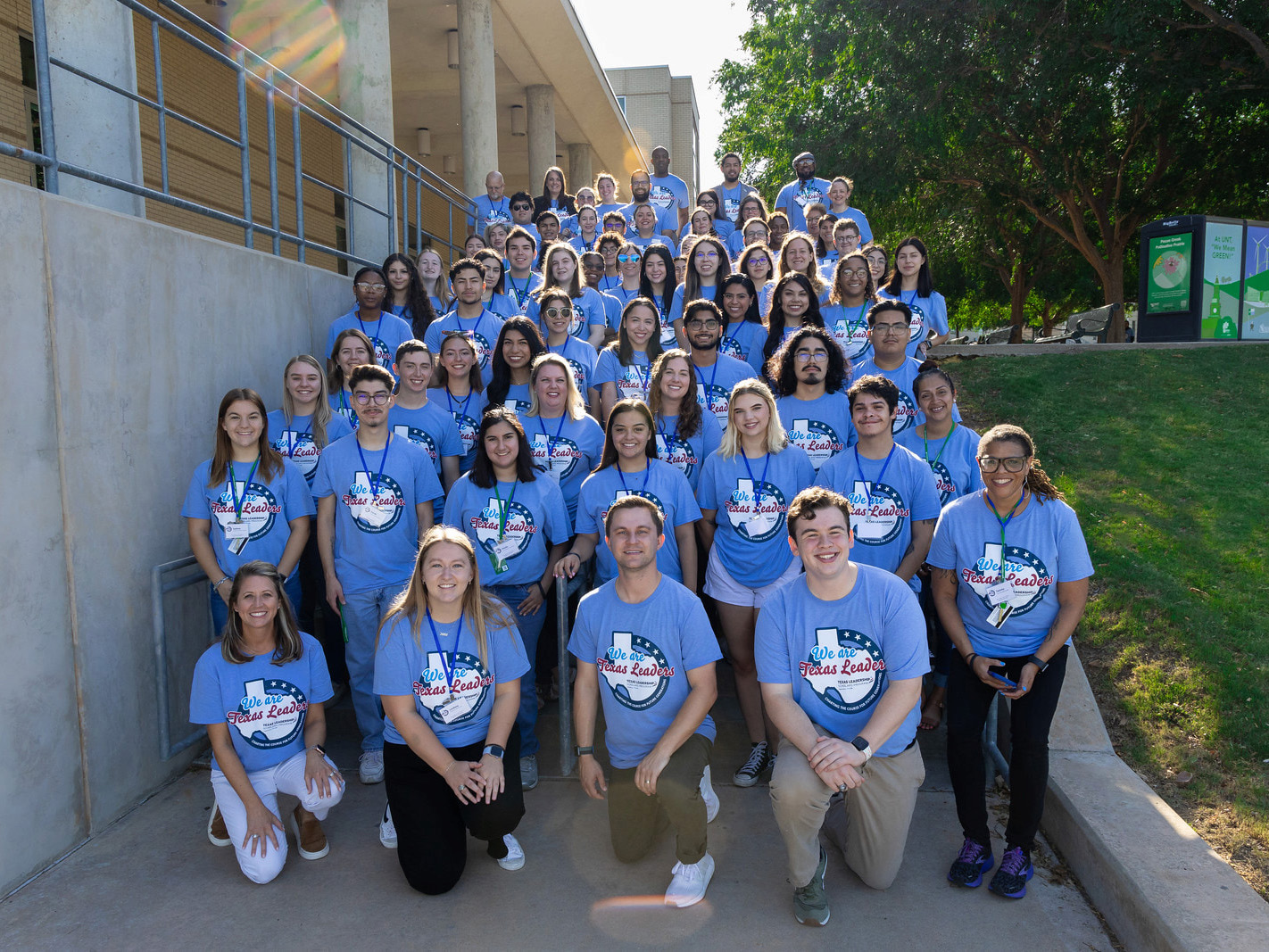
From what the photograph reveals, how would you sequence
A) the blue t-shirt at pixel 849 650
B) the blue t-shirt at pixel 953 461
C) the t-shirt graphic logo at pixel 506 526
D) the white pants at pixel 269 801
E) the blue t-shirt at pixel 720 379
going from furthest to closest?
the blue t-shirt at pixel 720 379, the blue t-shirt at pixel 953 461, the t-shirt graphic logo at pixel 506 526, the white pants at pixel 269 801, the blue t-shirt at pixel 849 650

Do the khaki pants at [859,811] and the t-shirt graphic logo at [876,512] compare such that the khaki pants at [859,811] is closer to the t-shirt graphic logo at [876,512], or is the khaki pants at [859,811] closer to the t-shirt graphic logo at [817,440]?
the t-shirt graphic logo at [876,512]

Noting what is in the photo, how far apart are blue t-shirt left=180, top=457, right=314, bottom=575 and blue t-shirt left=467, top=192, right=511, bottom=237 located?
24.9 feet

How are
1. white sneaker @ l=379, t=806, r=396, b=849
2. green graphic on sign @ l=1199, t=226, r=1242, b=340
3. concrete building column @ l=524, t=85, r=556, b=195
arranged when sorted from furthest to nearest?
concrete building column @ l=524, t=85, r=556, b=195 < green graphic on sign @ l=1199, t=226, r=1242, b=340 < white sneaker @ l=379, t=806, r=396, b=849

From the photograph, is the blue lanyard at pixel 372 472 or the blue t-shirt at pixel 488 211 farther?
the blue t-shirt at pixel 488 211

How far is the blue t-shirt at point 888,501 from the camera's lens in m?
4.38

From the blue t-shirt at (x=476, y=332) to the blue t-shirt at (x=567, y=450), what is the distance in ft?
5.39

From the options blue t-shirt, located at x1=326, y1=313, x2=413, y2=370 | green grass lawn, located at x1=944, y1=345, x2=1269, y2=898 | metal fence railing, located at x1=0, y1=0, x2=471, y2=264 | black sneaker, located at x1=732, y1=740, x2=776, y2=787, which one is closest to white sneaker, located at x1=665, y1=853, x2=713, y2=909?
black sneaker, located at x1=732, y1=740, x2=776, y2=787

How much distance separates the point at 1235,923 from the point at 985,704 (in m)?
1.09

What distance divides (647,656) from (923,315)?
4.53 meters

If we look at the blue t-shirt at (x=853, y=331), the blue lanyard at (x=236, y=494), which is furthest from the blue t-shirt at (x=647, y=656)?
the blue t-shirt at (x=853, y=331)

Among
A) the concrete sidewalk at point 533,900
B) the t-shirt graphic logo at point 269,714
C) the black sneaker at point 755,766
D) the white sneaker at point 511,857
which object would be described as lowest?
the concrete sidewalk at point 533,900

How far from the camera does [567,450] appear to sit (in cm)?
513

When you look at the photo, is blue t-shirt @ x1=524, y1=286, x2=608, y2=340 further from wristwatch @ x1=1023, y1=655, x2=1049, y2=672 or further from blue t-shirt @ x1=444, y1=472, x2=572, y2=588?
wristwatch @ x1=1023, y1=655, x2=1049, y2=672

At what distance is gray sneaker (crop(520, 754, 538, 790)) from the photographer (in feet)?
14.7
